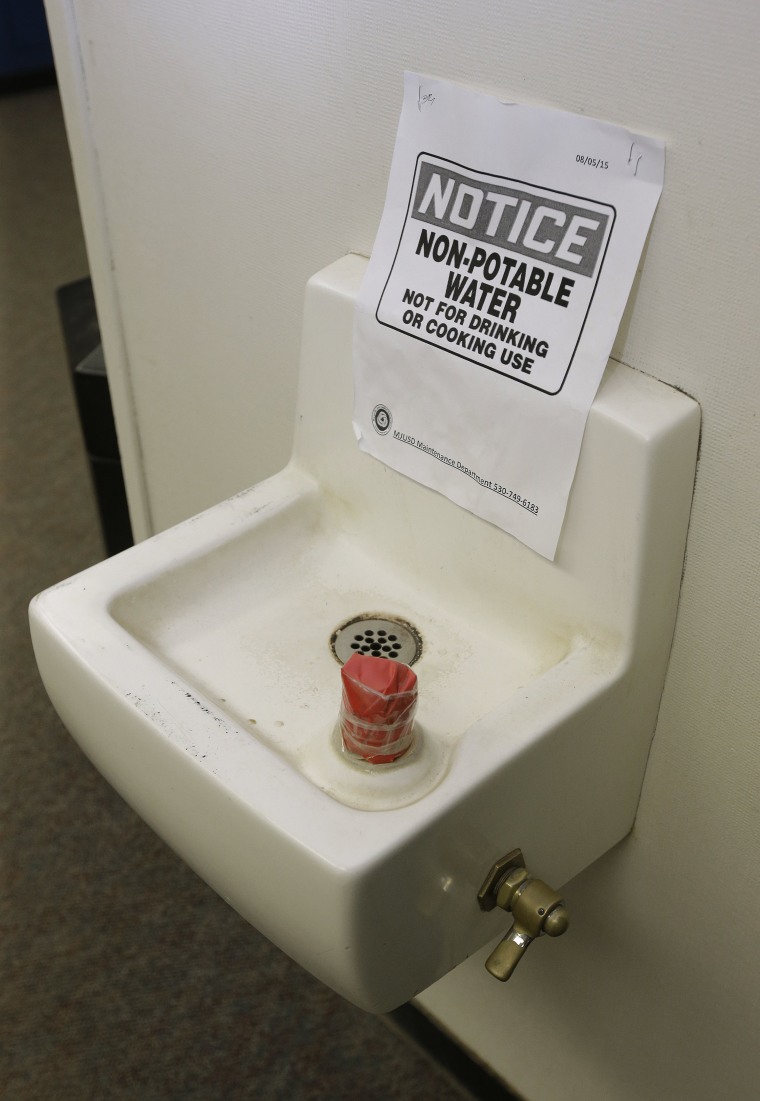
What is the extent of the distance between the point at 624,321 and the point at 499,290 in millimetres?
80

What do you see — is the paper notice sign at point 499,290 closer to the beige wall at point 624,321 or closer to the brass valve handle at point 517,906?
the beige wall at point 624,321

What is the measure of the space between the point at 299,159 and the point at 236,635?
350 mm

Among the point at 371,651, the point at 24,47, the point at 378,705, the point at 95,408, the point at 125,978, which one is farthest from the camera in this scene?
the point at 24,47

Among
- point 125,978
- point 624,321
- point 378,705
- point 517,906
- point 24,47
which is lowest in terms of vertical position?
point 125,978

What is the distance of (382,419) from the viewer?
0.74 m

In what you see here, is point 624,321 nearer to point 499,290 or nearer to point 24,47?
point 499,290

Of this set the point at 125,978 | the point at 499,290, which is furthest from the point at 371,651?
the point at 125,978

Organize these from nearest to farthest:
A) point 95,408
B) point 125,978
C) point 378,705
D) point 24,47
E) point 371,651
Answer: point 378,705, point 371,651, point 125,978, point 95,408, point 24,47

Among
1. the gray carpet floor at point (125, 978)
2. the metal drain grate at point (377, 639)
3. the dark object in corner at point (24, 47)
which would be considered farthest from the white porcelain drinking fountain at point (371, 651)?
the dark object in corner at point (24, 47)

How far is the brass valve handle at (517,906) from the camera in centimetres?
60

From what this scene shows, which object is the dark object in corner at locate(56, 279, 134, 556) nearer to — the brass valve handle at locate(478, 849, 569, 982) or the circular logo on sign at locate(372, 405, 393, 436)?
the circular logo on sign at locate(372, 405, 393, 436)

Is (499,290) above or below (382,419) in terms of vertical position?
above

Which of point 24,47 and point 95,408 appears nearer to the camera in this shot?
point 95,408

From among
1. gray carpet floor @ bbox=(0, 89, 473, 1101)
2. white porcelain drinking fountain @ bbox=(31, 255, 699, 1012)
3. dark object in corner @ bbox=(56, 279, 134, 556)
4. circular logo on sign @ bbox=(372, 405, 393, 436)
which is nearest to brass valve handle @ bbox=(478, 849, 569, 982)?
white porcelain drinking fountain @ bbox=(31, 255, 699, 1012)
